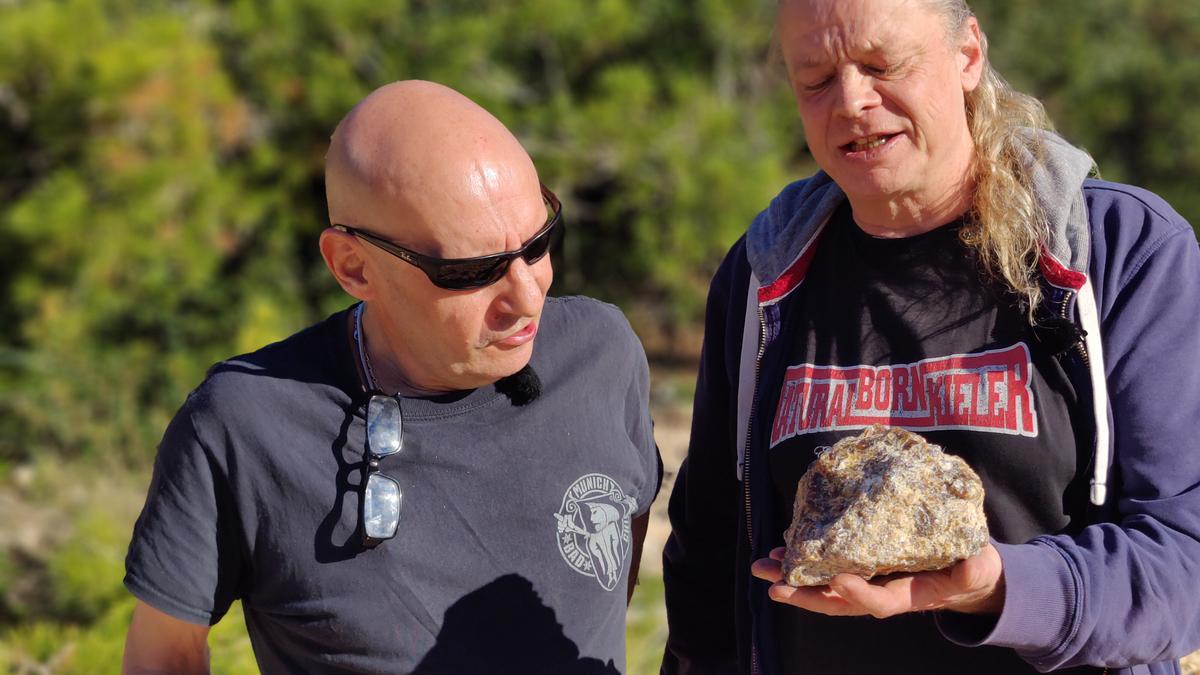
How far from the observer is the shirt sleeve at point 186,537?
1795 mm

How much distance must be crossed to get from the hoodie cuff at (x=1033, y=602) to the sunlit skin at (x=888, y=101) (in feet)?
1.06

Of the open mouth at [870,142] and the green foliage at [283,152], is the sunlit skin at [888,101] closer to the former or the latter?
the open mouth at [870,142]

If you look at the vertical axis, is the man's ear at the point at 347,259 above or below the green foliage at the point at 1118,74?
below

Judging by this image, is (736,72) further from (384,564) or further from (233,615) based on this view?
(384,564)

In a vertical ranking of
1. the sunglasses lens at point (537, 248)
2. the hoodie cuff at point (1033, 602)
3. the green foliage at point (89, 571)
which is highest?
the sunglasses lens at point (537, 248)

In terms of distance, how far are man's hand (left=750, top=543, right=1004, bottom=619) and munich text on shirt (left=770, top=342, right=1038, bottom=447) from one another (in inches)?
10.1

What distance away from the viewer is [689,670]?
2402 millimetres

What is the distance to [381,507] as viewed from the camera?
6.15 ft

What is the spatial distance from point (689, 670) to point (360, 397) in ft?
3.06

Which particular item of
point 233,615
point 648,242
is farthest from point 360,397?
point 648,242

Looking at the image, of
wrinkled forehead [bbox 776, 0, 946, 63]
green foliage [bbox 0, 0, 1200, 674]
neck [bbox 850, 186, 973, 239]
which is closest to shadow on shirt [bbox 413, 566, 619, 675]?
neck [bbox 850, 186, 973, 239]

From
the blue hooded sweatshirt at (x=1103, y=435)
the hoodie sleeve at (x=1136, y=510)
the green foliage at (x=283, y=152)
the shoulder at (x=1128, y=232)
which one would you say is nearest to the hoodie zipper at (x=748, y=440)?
the blue hooded sweatshirt at (x=1103, y=435)

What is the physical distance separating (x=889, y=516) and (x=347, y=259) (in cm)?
95

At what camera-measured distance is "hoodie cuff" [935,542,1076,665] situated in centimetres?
161
